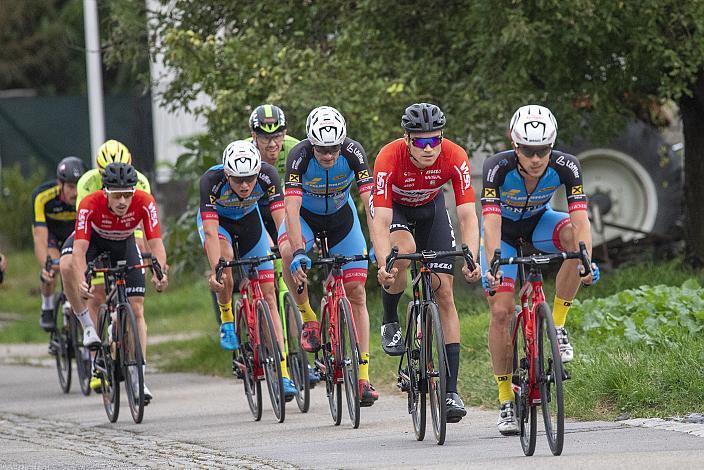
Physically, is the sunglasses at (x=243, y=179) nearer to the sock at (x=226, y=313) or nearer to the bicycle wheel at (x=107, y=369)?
the sock at (x=226, y=313)

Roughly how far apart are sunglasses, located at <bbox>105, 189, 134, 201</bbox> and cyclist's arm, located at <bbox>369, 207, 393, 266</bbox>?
2.98 meters

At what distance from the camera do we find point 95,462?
29.3ft

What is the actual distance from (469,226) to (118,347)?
3.62 meters

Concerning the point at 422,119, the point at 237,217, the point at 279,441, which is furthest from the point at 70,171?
the point at 422,119

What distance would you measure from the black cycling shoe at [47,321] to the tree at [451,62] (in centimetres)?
236

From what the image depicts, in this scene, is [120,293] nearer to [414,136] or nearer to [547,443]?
[414,136]

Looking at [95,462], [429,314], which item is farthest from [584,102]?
[95,462]

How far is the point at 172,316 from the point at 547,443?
12953mm

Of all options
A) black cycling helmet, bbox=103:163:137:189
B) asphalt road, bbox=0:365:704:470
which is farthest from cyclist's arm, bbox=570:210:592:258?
black cycling helmet, bbox=103:163:137:189

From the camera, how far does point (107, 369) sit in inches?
464

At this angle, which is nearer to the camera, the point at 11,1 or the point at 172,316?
the point at 172,316

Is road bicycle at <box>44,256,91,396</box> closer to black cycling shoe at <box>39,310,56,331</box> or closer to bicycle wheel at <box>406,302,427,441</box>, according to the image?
black cycling shoe at <box>39,310,56,331</box>

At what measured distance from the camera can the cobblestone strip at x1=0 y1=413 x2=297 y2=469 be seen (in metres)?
8.62

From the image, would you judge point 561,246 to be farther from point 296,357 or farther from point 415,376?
point 296,357
